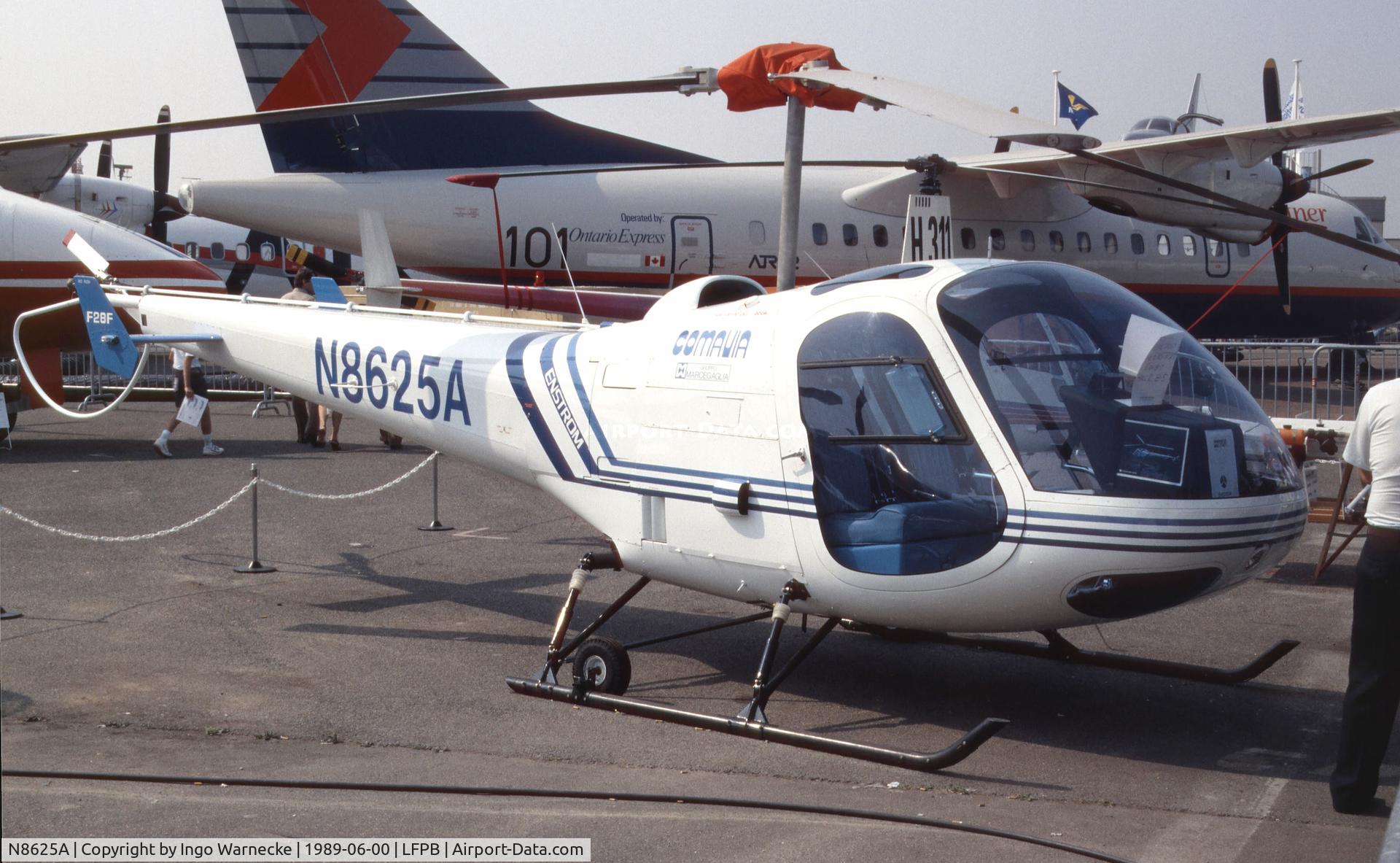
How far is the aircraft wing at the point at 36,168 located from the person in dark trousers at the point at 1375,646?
818 inches

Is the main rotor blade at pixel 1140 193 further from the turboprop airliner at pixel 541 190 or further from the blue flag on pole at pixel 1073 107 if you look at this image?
the blue flag on pole at pixel 1073 107

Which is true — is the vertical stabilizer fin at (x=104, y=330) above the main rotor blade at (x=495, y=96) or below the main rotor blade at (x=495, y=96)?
below

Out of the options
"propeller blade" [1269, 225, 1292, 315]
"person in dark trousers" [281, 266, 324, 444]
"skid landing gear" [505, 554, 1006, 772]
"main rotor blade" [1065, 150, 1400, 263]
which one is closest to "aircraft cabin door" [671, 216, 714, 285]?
"person in dark trousers" [281, 266, 324, 444]

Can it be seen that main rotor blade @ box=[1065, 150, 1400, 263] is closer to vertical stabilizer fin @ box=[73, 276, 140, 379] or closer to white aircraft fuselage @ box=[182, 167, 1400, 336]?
vertical stabilizer fin @ box=[73, 276, 140, 379]

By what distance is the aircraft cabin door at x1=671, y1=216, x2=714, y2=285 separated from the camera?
20.2m

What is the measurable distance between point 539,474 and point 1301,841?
15.0ft


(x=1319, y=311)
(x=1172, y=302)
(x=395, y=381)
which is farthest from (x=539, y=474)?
(x=1319, y=311)

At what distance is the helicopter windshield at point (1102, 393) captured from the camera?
18.3 ft

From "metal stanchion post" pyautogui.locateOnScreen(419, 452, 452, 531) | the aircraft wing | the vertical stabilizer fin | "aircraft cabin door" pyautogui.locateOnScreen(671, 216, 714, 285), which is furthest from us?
the aircraft wing

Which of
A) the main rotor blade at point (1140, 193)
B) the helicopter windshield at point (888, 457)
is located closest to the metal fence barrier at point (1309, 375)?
the main rotor blade at point (1140, 193)

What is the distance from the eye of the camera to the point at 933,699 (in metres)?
6.78

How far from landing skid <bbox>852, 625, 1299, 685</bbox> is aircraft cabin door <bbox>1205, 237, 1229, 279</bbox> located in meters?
18.2

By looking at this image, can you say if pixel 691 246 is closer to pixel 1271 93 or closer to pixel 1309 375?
pixel 1271 93

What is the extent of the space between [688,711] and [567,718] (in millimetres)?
622
